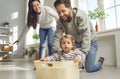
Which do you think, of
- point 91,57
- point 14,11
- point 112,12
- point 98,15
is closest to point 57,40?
point 91,57

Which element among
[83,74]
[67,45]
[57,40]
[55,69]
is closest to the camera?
[55,69]

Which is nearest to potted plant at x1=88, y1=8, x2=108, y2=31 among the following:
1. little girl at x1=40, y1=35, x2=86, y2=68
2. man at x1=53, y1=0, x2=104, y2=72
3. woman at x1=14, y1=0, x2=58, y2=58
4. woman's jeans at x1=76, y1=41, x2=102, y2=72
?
woman at x1=14, y1=0, x2=58, y2=58

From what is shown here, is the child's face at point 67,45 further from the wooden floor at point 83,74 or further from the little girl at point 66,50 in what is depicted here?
the wooden floor at point 83,74

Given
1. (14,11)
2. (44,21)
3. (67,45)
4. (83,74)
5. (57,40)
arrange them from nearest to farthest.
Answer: (67,45)
(57,40)
(83,74)
(44,21)
(14,11)

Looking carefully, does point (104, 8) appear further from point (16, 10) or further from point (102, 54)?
point (16, 10)

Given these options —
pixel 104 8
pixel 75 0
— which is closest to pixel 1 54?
pixel 75 0

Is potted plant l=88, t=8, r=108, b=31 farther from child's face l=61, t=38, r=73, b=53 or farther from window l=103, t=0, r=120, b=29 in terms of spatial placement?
child's face l=61, t=38, r=73, b=53

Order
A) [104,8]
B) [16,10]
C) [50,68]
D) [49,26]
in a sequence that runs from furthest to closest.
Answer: [16,10]
[104,8]
[49,26]
[50,68]

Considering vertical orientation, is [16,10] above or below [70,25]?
above

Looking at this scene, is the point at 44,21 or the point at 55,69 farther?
the point at 44,21

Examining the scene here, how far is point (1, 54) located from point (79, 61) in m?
6.78

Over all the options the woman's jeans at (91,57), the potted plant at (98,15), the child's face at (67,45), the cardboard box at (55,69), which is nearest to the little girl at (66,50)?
the child's face at (67,45)

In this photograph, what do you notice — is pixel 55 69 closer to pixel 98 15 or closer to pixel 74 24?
pixel 74 24

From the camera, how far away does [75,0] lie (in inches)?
183
